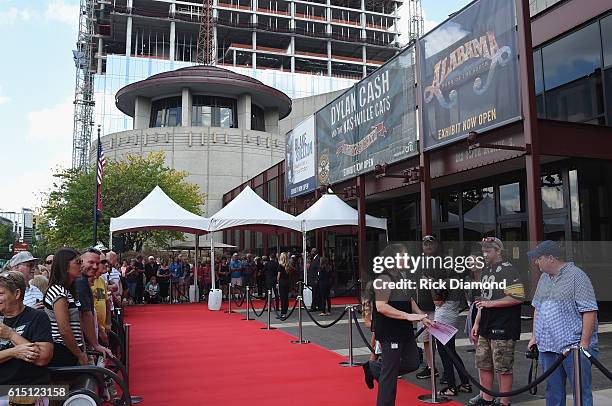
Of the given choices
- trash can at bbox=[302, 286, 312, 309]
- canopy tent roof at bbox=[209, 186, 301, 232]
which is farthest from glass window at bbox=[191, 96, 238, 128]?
trash can at bbox=[302, 286, 312, 309]

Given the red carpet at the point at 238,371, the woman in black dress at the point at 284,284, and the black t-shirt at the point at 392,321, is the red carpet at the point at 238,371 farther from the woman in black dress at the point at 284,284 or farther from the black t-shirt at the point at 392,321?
the woman in black dress at the point at 284,284

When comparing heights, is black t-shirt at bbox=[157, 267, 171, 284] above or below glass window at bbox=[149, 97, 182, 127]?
below

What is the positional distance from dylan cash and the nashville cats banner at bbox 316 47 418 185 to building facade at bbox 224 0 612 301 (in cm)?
88

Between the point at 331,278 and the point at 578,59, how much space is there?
→ 861cm

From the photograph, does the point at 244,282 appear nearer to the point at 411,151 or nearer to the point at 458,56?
the point at 411,151

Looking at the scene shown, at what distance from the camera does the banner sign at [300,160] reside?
21.9 metres

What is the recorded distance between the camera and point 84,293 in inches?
211

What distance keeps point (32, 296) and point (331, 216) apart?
495 inches

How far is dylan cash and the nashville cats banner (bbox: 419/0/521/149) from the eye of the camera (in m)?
10.8

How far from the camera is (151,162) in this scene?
3762 cm

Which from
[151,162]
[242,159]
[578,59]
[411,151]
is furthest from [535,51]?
[242,159]

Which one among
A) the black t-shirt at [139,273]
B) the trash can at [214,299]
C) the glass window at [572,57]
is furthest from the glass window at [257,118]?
the glass window at [572,57]

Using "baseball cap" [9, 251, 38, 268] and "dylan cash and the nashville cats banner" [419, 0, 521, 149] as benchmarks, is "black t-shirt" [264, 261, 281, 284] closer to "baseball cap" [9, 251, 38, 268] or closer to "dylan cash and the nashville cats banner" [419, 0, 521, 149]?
"dylan cash and the nashville cats banner" [419, 0, 521, 149]

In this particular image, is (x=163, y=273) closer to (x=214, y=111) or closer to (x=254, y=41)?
(x=214, y=111)
